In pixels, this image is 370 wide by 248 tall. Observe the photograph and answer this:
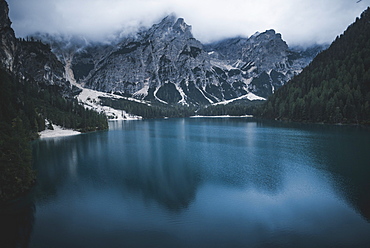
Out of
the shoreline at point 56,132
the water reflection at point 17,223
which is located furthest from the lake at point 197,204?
the shoreline at point 56,132

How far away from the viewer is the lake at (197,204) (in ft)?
60.6

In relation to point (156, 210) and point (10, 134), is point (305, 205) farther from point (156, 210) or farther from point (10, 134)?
point (10, 134)

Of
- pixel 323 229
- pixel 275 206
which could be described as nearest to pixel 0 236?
pixel 275 206

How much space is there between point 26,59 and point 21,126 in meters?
153

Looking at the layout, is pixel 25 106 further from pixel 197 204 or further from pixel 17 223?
pixel 197 204

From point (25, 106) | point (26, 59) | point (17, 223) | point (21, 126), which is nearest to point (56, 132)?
point (25, 106)

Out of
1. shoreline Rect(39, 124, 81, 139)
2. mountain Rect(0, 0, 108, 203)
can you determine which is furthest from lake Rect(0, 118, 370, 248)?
shoreline Rect(39, 124, 81, 139)

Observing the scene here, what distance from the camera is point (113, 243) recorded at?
58.8ft

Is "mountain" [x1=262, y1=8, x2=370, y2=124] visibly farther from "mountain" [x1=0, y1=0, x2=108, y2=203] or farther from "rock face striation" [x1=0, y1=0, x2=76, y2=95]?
"rock face striation" [x1=0, y1=0, x2=76, y2=95]

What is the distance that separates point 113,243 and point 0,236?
9.41 metres

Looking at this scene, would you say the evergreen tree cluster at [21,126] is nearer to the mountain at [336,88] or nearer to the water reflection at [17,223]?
the water reflection at [17,223]

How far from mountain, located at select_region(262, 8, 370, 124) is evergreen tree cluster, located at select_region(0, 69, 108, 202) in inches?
3948

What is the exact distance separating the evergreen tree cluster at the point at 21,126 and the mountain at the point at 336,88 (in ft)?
329

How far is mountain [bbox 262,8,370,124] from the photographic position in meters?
94.9
